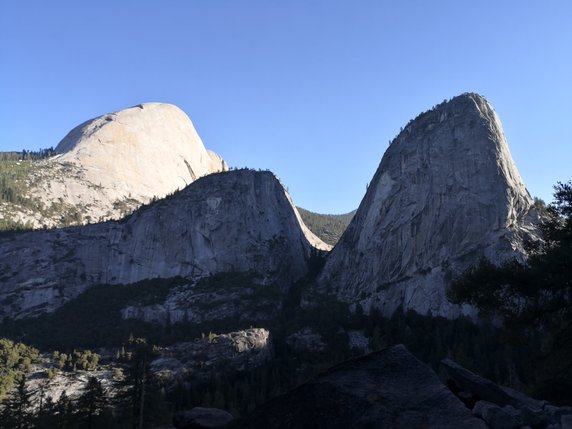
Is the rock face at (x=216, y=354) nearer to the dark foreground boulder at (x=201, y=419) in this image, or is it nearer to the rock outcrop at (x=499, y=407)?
the dark foreground boulder at (x=201, y=419)

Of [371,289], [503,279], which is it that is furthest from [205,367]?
[503,279]

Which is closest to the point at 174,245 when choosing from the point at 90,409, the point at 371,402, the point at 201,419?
the point at 90,409

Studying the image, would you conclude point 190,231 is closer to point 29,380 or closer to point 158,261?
point 158,261

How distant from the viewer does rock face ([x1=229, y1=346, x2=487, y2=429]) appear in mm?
11195

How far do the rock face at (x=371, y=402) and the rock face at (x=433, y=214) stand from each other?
13726 cm

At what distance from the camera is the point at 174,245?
616ft

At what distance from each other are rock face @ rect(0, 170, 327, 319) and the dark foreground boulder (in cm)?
15738

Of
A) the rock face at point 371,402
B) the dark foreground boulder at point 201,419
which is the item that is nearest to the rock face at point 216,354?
the dark foreground boulder at point 201,419

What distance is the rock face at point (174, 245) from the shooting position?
179750 millimetres

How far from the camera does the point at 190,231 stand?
187250 millimetres

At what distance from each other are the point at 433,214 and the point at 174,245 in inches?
3492

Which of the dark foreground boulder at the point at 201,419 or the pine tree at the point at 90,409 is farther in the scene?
the pine tree at the point at 90,409

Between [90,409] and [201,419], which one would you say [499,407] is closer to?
[201,419]

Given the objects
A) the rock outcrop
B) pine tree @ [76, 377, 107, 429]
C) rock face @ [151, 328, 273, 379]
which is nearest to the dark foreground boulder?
the rock outcrop
